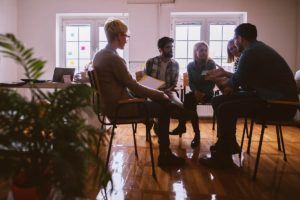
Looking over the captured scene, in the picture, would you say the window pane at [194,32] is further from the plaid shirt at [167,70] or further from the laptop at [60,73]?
the laptop at [60,73]

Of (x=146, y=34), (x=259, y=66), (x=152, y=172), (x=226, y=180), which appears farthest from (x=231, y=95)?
(x=146, y=34)

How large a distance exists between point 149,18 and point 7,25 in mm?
2575

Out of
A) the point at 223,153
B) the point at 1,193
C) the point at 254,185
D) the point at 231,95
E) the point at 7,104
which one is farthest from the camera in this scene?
the point at 231,95

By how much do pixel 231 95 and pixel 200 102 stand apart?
907mm

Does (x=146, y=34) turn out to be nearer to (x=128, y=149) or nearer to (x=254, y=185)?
(x=128, y=149)

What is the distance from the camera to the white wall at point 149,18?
18.6 feet

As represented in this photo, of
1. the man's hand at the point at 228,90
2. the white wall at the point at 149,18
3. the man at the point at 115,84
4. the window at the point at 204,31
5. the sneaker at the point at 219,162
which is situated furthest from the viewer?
the window at the point at 204,31

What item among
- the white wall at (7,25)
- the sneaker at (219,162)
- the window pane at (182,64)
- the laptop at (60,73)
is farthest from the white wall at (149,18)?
the sneaker at (219,162)

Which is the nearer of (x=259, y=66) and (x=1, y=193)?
(x=1, y=193)

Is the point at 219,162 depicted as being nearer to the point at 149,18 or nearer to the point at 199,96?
the point at 199,96

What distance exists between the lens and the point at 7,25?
559 cm

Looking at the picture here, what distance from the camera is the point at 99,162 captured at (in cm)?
112

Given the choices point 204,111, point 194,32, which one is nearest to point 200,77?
point 204,111

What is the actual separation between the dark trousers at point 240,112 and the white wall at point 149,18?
3.37m
